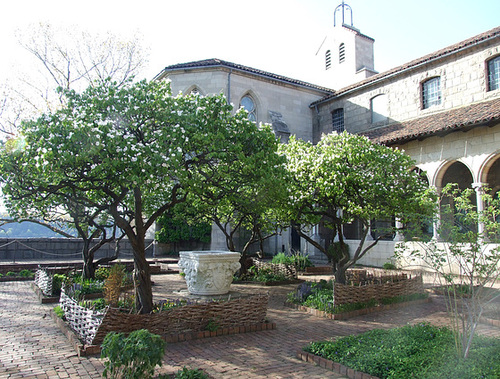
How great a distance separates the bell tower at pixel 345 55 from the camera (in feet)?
99.2

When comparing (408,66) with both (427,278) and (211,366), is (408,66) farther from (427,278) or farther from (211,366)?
(211,366)

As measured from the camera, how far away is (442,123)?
59.3ft

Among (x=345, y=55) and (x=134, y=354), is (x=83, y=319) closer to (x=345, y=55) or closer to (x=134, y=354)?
(x=134, y=354)

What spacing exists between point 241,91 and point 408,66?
9947 millimetres

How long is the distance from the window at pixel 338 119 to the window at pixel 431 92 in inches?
247

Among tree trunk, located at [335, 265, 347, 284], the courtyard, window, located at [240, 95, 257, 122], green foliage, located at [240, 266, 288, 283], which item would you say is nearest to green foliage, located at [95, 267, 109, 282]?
the courtyard

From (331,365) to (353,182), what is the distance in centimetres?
566

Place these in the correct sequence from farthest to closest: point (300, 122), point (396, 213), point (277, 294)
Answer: point (300, 122) < point (277, 294) < point (396, 213)

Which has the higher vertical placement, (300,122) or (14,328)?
(300,122)

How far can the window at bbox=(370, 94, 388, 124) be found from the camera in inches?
956

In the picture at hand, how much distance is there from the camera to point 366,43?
30.8 m

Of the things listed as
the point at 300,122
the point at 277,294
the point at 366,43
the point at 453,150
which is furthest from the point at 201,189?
the point at 366,43

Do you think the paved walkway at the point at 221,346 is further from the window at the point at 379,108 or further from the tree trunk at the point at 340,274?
the window at the point at 379,108

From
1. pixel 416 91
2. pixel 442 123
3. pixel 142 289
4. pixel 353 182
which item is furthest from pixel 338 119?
pixel 142 289
